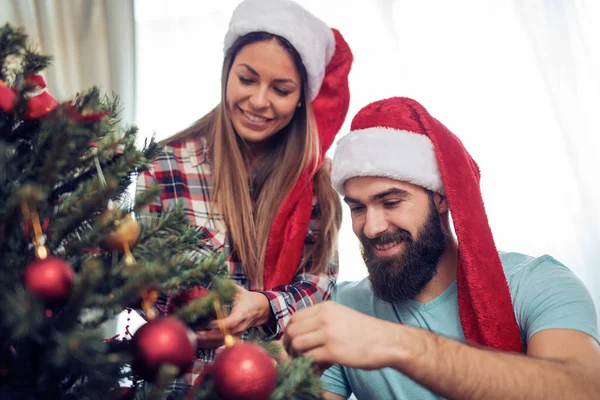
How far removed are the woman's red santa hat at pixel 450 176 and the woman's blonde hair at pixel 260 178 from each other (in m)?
0.11

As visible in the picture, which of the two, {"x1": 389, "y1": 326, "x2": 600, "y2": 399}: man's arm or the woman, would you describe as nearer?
{"x1": 389, "y1": 326, "x2": 600, "y2": 399}: man's arm

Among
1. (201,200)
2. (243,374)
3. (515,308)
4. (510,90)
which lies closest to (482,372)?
(515,308)

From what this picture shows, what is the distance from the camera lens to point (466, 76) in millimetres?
2129

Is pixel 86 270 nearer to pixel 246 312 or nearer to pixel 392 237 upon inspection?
pixel 246 312

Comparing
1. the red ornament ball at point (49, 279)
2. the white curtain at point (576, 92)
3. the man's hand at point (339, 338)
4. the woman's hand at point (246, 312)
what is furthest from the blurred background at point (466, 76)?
the red ornament ball at point (49, 279)

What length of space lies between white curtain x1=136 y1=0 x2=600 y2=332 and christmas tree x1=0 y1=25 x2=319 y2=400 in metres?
1.62

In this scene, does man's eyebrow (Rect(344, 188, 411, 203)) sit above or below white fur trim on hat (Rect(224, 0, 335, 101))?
below

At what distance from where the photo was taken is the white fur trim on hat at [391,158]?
1.25 m

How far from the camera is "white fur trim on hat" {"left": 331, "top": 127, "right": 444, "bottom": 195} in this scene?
4.09ft

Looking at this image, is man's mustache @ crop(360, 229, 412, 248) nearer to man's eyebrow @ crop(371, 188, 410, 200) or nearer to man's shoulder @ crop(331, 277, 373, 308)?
man's eyebrow @ crop(371, 188, 410, 200)

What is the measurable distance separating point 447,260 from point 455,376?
0.55 m

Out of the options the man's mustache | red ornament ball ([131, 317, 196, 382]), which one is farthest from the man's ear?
red ornament ball ([131, 317, 196, 382])

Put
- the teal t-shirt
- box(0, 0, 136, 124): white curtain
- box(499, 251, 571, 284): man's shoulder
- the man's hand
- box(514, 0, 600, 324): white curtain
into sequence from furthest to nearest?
1. box(0, 0, 136, 124): white curtain
2. box(514, 0, 600, 324): white curtain
3. box(499, 251, 571, 284): man's shoulder
4. the teal t-shirt
5. the man's hand

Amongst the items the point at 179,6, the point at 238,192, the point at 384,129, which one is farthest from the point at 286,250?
the point at 179,6
